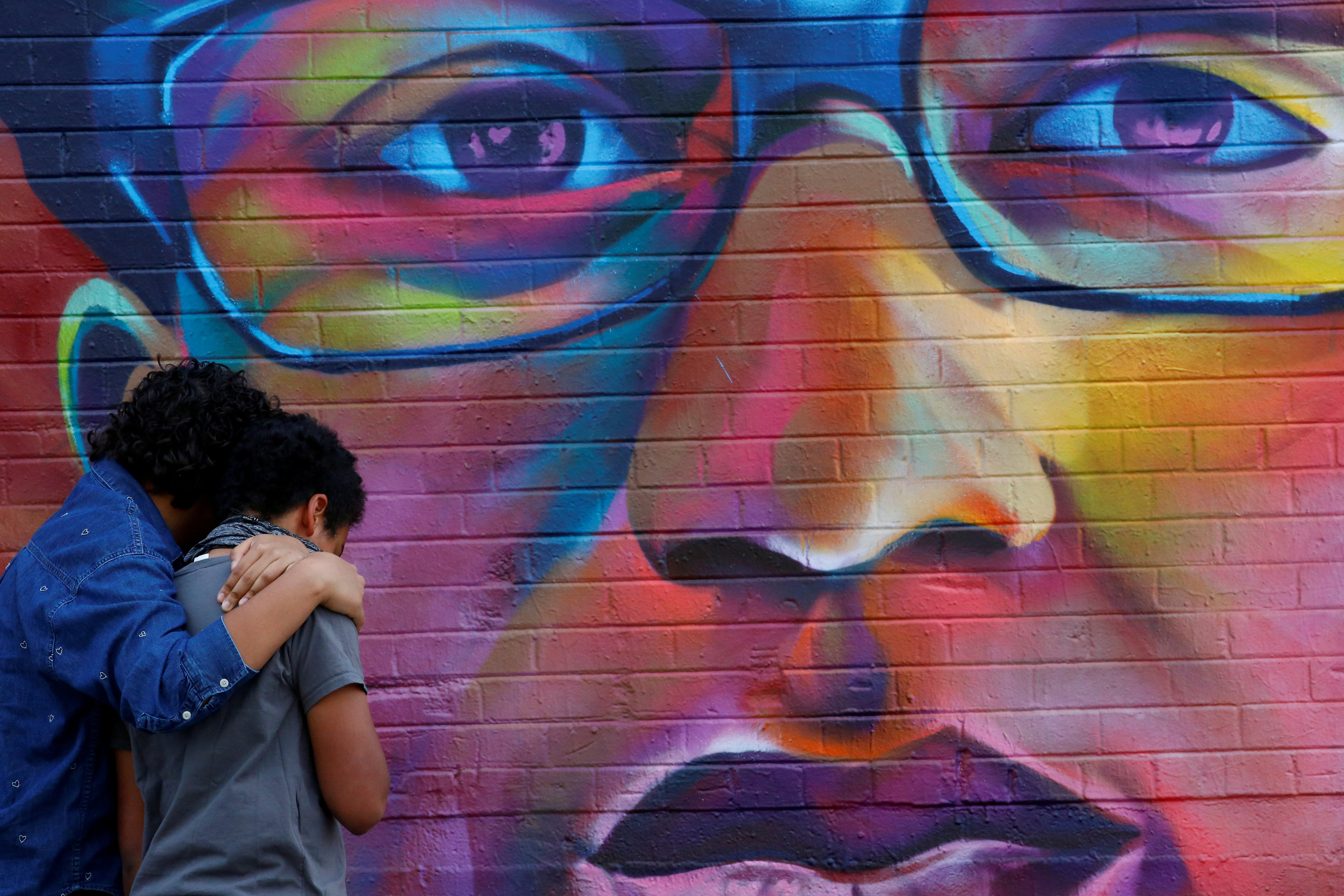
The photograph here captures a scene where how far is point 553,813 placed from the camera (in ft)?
10.3

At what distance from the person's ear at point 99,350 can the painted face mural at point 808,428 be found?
0.66ft

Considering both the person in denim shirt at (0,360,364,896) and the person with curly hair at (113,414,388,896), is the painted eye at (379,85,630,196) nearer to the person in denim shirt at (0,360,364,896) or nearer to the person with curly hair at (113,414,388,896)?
the person in denim shirt at (0,360,364,896)

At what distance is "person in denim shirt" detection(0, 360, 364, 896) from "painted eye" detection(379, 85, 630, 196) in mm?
1321

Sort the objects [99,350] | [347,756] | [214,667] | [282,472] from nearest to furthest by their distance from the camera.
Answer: [214,667] → [347,756] → [282,472] → [99,350]

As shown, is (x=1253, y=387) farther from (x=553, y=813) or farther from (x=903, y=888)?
(x=553, y=813)

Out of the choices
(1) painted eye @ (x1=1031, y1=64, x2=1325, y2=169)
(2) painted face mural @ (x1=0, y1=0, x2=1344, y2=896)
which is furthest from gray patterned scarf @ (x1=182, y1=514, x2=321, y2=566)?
(1) painted eye @ (x1=1031, y1=64, x2=1325, y2=169)

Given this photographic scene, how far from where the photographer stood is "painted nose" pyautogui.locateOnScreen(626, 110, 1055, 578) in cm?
314

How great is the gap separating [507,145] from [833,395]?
1.21 metres

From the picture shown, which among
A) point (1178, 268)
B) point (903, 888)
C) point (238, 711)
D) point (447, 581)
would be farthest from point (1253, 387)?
point (238, 711)

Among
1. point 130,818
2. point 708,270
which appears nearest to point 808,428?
point 708,270

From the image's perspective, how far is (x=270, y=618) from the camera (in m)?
1.67

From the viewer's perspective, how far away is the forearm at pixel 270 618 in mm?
1652

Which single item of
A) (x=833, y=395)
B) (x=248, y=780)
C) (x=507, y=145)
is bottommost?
(x=248, y=780)

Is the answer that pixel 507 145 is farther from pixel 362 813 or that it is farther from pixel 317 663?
pixel 362 813
